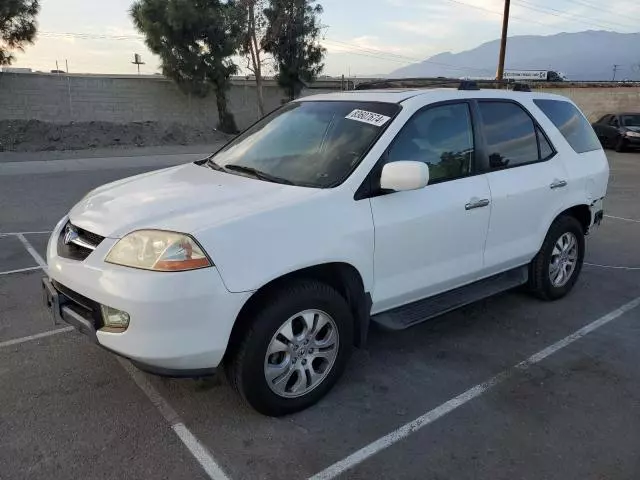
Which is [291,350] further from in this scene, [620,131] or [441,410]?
[620,131]

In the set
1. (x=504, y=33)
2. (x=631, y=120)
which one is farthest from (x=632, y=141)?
(x=504, y=33)

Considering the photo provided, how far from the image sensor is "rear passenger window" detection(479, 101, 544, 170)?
4.17 m

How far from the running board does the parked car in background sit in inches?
783

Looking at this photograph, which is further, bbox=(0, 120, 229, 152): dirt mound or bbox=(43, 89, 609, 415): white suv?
bbox=(0, 120, 229, 152): dirt mound

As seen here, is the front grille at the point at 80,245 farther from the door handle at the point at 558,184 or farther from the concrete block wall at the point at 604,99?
the concrete block wall at the point at 604,99

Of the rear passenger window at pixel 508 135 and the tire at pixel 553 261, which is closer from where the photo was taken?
the rear passenger window at pixel 508 135

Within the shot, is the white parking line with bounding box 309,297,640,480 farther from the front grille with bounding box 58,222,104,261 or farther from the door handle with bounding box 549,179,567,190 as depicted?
the front grille with bounding box 58,222,104,261

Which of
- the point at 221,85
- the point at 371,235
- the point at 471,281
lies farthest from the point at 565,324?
the point at 221,85

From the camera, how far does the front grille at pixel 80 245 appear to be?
3005 millimetres

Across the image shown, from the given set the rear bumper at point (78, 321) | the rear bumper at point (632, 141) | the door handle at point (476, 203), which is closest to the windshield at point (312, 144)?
the door handle at point (476, 203)

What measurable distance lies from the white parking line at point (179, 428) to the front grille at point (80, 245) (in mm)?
928

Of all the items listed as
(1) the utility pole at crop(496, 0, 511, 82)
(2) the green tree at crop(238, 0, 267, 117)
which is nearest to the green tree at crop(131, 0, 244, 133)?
(2) the green tree at crop(238, 0, 267, 117)

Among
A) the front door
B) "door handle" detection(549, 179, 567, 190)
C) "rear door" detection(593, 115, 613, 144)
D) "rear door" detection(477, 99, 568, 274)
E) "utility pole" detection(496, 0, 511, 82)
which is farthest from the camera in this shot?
"utility pole" detection(496, 0, 511, 82)

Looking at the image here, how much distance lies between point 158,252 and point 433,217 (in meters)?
1.76
